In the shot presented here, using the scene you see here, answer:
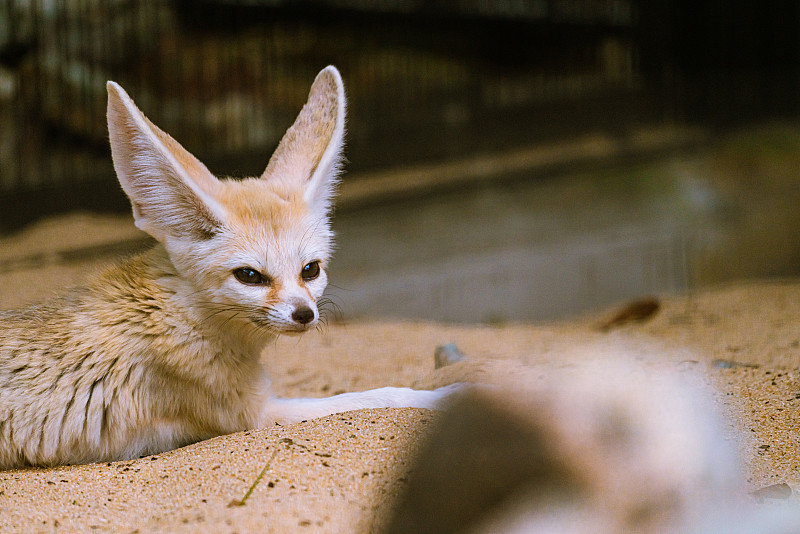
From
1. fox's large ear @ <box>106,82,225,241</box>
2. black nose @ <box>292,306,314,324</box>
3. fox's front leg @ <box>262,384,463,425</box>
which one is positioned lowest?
fox's front leg @ <box>262,384,463,425</box>

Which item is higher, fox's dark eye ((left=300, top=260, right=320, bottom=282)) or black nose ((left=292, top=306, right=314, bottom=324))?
fox's dark eye ((left=300, top=260, right=320, bottom=282))

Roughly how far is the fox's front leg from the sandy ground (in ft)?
0.49

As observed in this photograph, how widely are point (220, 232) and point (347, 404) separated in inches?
30.9

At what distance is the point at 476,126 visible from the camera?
7867 mm

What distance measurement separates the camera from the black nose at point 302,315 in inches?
103

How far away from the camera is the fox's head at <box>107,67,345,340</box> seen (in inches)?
104

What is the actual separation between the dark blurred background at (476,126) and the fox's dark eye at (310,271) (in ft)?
9.95

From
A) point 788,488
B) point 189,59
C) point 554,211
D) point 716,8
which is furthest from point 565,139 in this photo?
point 788,488

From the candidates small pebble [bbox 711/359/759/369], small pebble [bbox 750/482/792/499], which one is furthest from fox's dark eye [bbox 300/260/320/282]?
small pebble [bbox 711/359/759/369]

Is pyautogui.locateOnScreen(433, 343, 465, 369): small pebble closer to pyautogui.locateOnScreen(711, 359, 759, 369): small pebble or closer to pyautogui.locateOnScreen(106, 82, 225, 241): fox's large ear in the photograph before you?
pyautogui.locateOnScreen(711, 359, 759, 369): small pebble

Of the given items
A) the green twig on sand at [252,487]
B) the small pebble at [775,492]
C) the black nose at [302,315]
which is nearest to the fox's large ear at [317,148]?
the black nose at [302,315]

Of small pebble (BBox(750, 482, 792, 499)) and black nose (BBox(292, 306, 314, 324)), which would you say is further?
black nose (BBox(292, 306, 314, 324))

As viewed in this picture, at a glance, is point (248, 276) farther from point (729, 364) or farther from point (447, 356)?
point (729, 364)

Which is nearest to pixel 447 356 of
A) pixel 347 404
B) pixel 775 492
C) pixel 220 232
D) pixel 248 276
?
pixel 347 404
